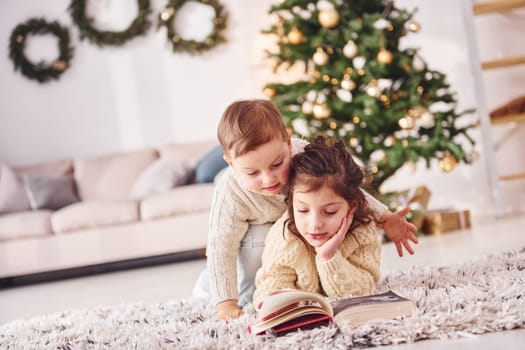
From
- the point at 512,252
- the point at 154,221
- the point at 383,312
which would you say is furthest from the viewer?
the point at 154,221

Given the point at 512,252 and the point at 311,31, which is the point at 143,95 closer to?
the point at 311,31

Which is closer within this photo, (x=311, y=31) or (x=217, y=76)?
(x=311, y=31)

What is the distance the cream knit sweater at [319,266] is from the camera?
5.40ft

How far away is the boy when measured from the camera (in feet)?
5.21

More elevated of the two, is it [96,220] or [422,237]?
[96,220]

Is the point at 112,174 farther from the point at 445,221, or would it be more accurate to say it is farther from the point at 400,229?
the point at 400,229

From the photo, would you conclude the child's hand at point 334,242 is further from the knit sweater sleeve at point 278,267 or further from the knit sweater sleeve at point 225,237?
the knit sweater sleeve at point 225,237

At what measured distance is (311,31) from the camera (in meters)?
3.53

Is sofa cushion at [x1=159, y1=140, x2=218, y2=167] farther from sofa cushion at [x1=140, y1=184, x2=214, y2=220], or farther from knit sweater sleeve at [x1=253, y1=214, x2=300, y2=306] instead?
knit sweater sleeve at [x1=253, y1=214, x2=300, y2=306]

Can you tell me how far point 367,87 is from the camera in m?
3.50

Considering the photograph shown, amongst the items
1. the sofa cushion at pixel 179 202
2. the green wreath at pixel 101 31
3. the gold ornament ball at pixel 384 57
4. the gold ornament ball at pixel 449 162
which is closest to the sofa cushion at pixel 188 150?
the sofa cushion at pixel 179 202

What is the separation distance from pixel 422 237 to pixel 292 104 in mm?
953

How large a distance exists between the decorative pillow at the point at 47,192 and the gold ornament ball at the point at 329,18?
2.00m

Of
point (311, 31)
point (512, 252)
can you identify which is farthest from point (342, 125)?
point (512, 252)
